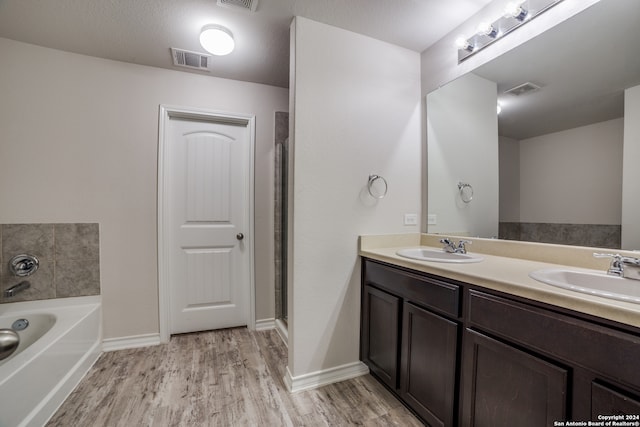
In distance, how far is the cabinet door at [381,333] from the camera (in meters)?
1.59

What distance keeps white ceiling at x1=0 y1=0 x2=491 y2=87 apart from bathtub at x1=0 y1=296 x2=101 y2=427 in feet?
6.43

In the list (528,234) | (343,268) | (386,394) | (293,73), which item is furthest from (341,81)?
(386,394)

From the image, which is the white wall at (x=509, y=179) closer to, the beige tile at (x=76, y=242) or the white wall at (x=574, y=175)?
the white wall at (x=574, y=175)

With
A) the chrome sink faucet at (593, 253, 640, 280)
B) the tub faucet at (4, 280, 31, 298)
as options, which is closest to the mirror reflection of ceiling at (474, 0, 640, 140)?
the chrome sink faucet at (593, 253, 640, 280)

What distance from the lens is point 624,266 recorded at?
1067 mm

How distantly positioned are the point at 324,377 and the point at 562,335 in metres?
1.40

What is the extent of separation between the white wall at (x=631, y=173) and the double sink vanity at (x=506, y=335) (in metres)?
0.10

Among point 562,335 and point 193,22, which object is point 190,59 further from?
point 562,335

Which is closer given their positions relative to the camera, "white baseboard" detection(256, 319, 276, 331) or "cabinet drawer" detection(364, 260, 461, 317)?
"cabinet drawer" detection(364, 260, 461, 317)

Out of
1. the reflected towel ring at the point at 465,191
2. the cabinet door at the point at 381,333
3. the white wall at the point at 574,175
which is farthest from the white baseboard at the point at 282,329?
the white wall at the point at 574,175

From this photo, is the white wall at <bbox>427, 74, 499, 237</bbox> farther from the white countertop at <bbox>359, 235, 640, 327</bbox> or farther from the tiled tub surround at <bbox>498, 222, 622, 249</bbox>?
the white countertop at <bbox>359, 235, 640, 327</bbox>

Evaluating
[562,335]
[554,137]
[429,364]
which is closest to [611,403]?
[562,335]

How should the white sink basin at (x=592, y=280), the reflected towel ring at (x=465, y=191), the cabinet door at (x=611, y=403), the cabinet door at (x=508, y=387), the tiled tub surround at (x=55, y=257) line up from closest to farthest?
the cabinet door at (x=611, y=403)
the cabinet door at (x=508, y=387)
the white sink basin at (x=592, y=280)
the reflected towel ring at (x=465, y=191)
the tiled tub surround at (x=55, y=257)

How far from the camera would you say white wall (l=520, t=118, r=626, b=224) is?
4.05 ft
